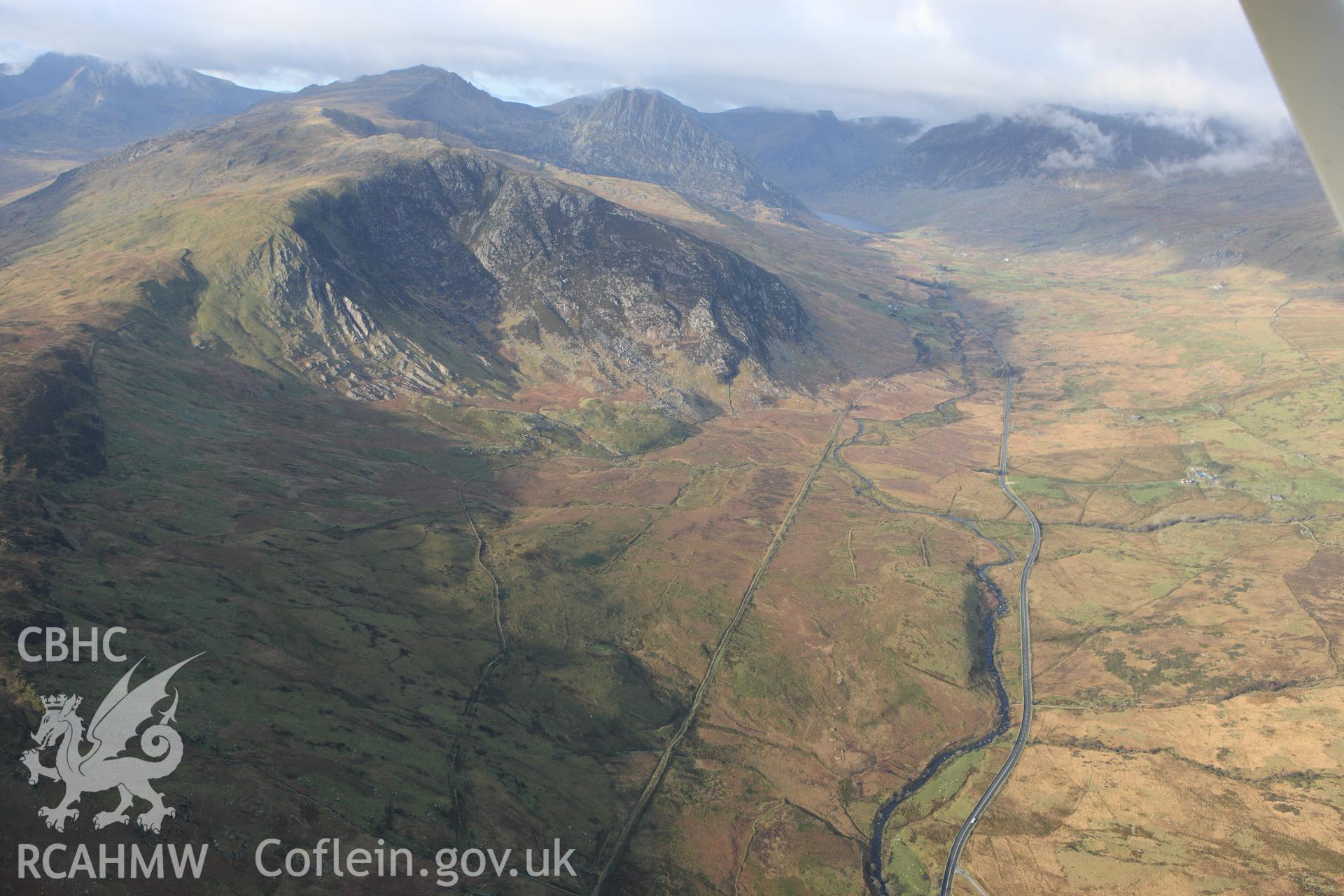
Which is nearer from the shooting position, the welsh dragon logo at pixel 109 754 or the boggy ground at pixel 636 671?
the welsh dragon logo at pixel 109 754

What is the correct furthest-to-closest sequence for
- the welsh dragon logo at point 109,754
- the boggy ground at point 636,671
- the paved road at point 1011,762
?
the paved road at point 1011,762 → the boggy ground at point 636,671 → the welsh dragon logo at point 109,754

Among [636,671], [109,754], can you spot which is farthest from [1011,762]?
[109,754]

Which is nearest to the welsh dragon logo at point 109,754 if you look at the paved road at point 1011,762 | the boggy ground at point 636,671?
the boggy ground at point 636,671

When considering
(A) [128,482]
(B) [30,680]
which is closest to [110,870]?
(B) [30,680]

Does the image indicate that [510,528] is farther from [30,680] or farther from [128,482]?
[30,680]

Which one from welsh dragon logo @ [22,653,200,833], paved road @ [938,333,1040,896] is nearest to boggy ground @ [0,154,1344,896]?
welsh dragon logo @ [22,653,200,833]

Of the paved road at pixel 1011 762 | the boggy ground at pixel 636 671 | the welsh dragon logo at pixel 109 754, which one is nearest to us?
the welsh dragon logo at pixel 109 754

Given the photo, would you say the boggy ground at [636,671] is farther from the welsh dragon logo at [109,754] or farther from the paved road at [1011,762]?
the paved road at [1011,762]

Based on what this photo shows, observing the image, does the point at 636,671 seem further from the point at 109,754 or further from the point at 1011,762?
the point at 109,754

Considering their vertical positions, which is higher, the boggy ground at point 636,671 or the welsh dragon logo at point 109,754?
the welsh dragon logo at point 109,754
